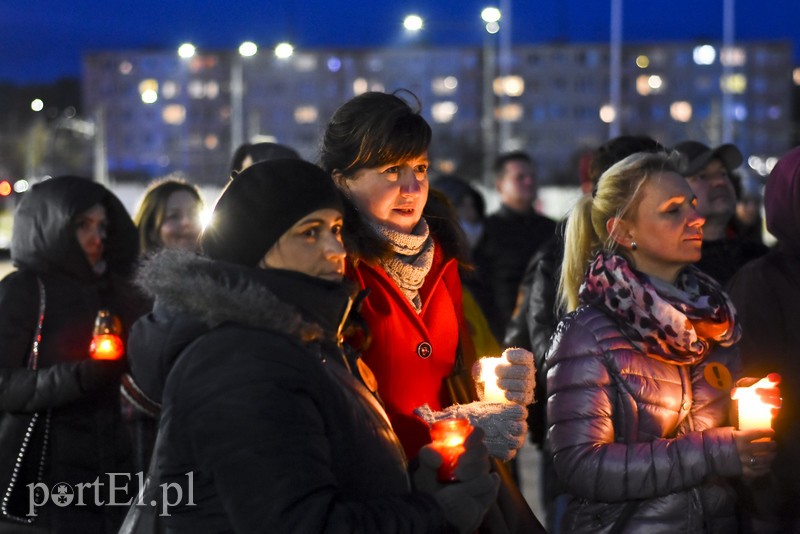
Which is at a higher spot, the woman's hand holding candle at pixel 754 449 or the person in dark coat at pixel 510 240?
the person in dark coat at pixel 510 240

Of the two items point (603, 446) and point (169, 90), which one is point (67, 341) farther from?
point (169, 90)

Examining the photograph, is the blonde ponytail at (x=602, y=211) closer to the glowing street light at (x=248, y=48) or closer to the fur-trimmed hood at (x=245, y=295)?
the fur-trimmed hood at (x=245, y=295)

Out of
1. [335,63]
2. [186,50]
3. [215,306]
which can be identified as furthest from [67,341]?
[335,63]

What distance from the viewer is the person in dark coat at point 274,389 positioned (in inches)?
101

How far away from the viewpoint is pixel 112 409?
5246mm

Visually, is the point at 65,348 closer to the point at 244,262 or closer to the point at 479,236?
the point at 244,262

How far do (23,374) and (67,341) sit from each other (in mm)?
283

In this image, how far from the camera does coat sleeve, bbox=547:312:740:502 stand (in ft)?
12.3

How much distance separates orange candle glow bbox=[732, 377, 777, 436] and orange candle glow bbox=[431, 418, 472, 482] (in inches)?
47.1

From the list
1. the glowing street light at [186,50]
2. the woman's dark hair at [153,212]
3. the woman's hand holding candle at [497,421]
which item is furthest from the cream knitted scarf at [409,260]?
the glowing street light at [186,50]

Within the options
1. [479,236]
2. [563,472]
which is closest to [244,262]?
[563,472]

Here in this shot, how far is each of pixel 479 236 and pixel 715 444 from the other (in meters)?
4.91

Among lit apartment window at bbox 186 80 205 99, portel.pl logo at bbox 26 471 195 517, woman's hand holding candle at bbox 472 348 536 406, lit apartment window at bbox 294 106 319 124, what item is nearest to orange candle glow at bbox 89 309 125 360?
portel.pl logo at bbox 26 471 195 517

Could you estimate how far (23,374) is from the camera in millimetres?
4918
